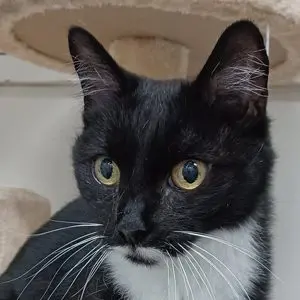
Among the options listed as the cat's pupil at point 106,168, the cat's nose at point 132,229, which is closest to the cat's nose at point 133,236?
the cat's nose at point 132,229

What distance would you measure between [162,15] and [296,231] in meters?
0.62

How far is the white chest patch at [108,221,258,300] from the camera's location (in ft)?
3.25

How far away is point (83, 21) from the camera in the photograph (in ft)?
4.22

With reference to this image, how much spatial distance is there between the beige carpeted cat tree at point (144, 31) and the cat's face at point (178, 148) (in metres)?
0.14

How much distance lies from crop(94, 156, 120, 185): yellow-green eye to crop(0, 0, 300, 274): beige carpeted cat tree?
0.26 metres

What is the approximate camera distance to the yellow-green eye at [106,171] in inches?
38.1

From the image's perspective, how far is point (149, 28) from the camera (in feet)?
4.17

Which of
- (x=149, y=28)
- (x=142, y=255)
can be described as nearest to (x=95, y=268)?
Answer: (x=142, y=255)

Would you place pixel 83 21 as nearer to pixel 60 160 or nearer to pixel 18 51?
pixel 18 51

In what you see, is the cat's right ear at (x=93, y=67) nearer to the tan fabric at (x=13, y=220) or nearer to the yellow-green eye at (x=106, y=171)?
the yellow-green eye at (x=106, y=171)

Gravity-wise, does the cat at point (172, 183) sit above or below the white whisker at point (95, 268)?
above

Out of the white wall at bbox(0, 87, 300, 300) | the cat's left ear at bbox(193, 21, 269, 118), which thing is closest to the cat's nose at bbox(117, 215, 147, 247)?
the cat's left ear at bbox(193, 21, 269, 118)

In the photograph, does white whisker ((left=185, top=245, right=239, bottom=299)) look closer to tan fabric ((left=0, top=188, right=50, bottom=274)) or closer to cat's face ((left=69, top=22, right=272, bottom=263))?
cat's face ((left=69, top=22, right=272, bottom=263))

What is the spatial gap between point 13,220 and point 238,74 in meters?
0.59
